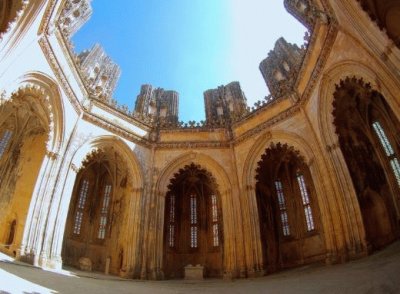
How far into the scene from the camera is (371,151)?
1614cm

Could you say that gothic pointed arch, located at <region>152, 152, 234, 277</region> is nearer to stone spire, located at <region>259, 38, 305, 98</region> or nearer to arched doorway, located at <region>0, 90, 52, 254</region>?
arched doorway, located at <region>0, 90, 52, 254</region>

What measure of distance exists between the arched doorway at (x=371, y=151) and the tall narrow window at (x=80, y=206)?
49.8 feet

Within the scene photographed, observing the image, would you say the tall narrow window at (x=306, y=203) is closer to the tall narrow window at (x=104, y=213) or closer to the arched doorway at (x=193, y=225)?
the arched doorway at (x=193, y=225)

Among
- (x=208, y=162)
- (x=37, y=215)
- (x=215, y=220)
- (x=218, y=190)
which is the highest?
(x=208, y=162)

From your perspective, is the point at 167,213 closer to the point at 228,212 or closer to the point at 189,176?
the point at 189,176

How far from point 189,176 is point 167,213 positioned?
2.81 meters

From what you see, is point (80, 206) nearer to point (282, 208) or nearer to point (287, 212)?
point (282, 208)

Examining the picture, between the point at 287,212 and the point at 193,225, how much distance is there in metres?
6.01

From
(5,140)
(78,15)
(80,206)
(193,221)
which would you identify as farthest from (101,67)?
(193,221)

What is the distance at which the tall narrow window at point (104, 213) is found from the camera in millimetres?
19531

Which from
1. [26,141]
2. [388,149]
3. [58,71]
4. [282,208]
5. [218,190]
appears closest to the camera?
[58,71]

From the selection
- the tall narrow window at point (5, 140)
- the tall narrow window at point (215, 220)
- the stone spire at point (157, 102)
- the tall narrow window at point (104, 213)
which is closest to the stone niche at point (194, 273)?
the tall narrow window at point (215, 220)

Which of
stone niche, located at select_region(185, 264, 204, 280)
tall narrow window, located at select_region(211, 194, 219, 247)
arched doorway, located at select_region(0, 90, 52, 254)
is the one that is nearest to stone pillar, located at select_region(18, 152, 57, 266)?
arched doorway, located at select_region(0, 90, 52, 254)

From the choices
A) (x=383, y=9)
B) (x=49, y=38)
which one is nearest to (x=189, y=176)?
(x=49, y=38)
